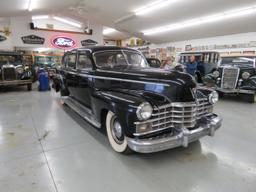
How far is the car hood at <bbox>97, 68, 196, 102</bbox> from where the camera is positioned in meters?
2.42

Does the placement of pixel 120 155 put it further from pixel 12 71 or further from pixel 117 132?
pixel 12 71

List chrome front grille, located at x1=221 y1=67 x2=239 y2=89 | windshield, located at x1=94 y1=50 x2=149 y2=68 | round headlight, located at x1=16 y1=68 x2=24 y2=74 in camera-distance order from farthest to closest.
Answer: round headlight, located at x1=16 y1=68 x2=24 y2=74
chrome front grille, located at x1=221 y1=67 x2=239 y2=89
windshield, located at x1=94 y1=50 x2=149 y2=68

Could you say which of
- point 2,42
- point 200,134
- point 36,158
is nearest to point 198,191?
point 200,134

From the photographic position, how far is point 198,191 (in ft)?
6.29

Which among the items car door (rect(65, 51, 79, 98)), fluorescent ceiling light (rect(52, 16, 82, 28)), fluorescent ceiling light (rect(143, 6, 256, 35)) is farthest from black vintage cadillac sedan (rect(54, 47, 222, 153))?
fluorescent ceiling light (rect(52, 16, 82, 28))

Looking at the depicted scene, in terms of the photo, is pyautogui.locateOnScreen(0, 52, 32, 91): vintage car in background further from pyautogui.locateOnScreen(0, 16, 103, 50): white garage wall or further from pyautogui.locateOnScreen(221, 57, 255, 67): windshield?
pyautogui.locateOnScreen(221, 57, 255, 67): windshield

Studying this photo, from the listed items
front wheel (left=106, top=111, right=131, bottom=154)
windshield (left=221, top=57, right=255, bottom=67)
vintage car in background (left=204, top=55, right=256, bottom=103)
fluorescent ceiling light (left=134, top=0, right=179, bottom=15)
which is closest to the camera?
front wheel (left=106, top=111, right=131, bottom=154)

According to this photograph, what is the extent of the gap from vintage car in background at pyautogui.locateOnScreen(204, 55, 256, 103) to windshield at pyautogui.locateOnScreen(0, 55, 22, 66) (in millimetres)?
7964

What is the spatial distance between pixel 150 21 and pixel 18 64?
23.1 feet

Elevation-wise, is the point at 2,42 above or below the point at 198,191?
above

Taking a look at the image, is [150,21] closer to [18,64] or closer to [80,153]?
[18,64]

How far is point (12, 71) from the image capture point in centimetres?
776

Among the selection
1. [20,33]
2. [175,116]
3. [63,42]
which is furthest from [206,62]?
[20,33]

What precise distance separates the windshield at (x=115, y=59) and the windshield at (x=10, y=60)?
6558 mm
